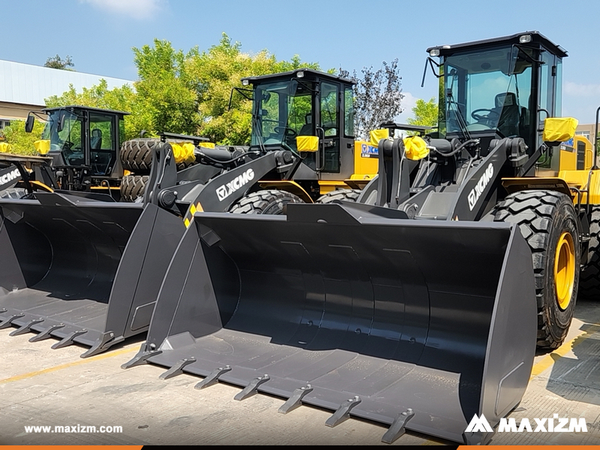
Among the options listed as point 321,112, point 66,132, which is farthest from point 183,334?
point 66,132

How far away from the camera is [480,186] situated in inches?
Answer: 206

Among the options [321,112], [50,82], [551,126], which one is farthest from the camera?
[50,82]

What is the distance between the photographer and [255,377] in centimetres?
405

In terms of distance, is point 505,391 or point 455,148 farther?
point 455,148

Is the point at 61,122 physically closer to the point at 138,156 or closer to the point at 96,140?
the point at 96,140

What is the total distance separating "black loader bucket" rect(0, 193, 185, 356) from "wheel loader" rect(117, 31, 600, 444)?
2.09 ft

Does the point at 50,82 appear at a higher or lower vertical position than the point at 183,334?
higher

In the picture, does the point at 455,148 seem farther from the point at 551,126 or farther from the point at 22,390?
the point at 22,390

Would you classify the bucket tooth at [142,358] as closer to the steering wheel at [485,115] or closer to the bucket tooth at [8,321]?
the bucket tooth at [8,321]

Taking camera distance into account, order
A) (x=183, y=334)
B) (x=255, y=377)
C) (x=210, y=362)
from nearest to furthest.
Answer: (x=255, y=377), (x=210, y=362), (x=183, y=334)

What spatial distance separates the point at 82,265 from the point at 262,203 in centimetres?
220

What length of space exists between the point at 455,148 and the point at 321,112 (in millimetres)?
2819

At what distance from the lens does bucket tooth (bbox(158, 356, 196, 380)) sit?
4.29 meters

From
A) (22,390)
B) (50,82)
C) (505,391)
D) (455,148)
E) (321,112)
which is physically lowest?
(22,390)
